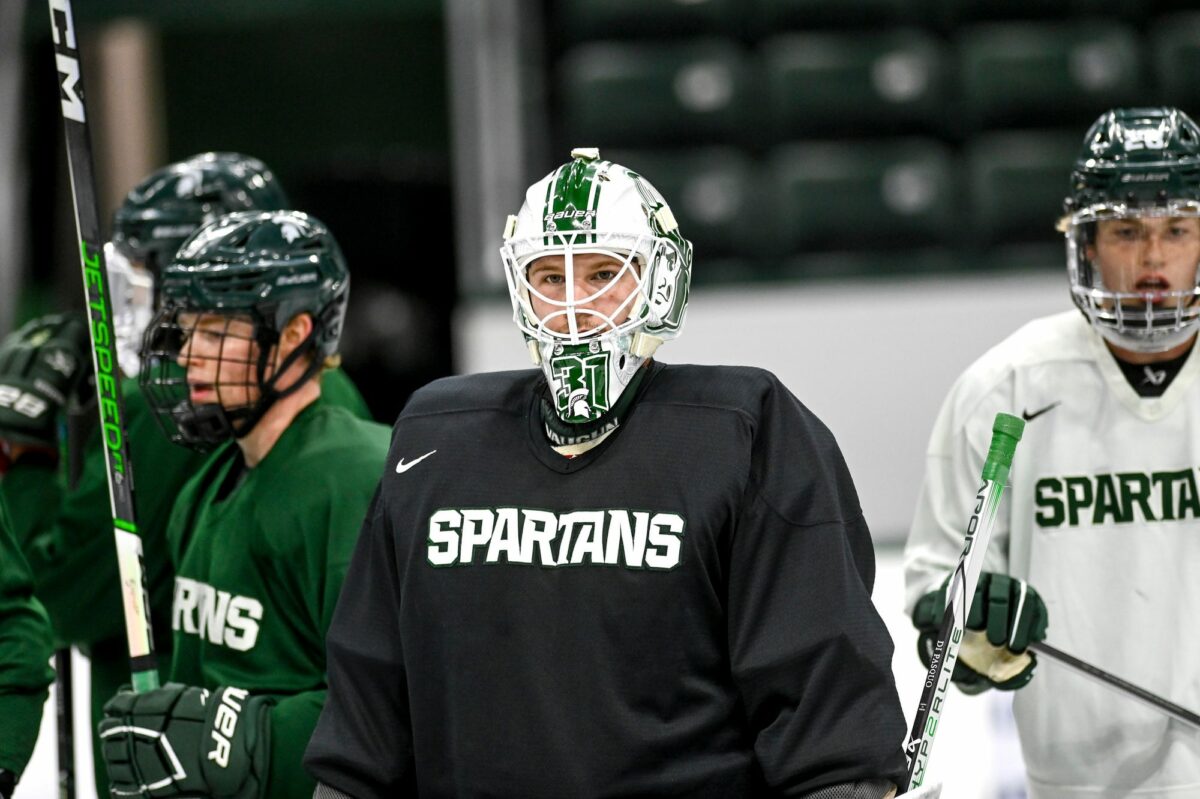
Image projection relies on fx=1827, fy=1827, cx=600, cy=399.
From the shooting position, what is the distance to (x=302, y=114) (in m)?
8.20

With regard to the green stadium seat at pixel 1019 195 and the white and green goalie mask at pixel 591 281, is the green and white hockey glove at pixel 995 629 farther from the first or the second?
the green stadium seat at pixel 1019 195

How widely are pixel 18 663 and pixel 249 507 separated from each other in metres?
0.43

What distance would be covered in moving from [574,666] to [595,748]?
0.34ft

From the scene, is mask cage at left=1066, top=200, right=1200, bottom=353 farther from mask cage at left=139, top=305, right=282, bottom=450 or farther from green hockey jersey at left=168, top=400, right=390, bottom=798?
mask cage at left=139, top=305, right=282, bottom=450

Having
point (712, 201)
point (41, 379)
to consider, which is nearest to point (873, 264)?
point (712, 201)

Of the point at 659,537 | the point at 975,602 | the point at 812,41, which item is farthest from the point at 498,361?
the point at 659,537

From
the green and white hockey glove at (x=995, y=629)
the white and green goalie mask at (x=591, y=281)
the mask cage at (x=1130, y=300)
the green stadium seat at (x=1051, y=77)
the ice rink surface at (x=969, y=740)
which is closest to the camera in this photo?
the white and green goalie mask at (x=591, y=281)

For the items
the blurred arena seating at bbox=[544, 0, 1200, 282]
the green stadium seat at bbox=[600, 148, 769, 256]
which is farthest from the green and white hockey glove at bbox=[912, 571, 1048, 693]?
the green stadium seat at bbox=[600, 148, 769, 256]

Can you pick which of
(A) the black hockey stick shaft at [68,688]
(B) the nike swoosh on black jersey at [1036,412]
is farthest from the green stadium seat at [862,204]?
(B) the nike swoosh on black jersey at [1036,412]

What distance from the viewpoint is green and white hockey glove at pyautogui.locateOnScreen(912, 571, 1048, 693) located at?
9.24 feet

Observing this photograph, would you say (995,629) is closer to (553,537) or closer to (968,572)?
(968,572)

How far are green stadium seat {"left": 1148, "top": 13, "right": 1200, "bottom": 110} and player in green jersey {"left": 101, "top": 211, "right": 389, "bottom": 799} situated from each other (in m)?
4.09

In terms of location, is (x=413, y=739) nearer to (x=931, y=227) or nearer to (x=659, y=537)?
(x=659, y=537)

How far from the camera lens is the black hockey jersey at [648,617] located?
87.7 inches
